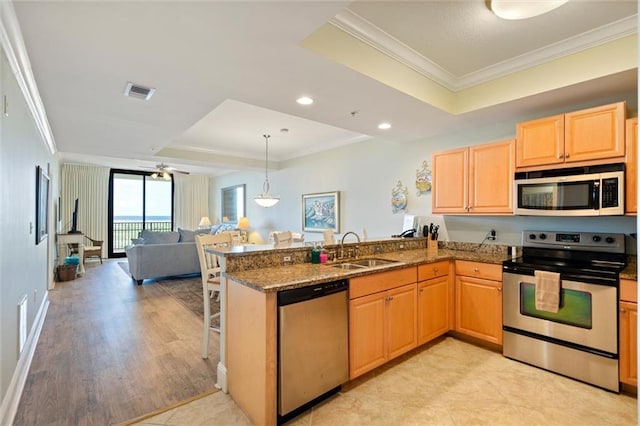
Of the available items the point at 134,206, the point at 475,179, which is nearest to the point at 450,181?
the point at 475,179

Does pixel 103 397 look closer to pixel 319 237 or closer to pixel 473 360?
pixel 473 360

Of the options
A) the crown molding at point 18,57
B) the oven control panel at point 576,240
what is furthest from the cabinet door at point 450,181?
the crown molding at point 18,57

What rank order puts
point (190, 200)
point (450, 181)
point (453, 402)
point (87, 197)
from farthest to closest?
1. point (190, 200)
2. point (87, 197)
3. point (450, 181)
4. point (453, 402)

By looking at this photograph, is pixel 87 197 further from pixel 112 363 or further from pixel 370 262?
pixel 370 262

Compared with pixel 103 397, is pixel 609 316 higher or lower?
higher

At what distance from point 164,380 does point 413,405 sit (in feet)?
6.36

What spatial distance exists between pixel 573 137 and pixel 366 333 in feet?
8.12

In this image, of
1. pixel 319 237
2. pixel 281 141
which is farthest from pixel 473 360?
pixel 281 141

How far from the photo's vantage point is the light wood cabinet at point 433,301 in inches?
115

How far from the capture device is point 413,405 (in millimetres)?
2162

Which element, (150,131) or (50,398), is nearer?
(50,398)

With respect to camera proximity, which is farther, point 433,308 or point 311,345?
point 433,308

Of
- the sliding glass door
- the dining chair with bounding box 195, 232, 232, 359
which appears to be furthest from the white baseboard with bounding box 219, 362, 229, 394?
the sliding glass door

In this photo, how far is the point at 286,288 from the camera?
192 centimetres
